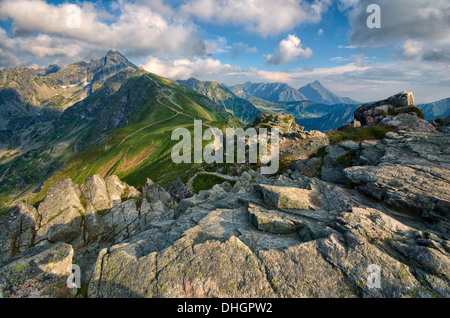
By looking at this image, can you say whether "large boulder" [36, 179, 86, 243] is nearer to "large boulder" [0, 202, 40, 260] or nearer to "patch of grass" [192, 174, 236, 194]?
"large boulder" [0, 202, 40, 260]

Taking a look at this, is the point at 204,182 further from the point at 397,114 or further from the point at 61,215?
the point at 397,114

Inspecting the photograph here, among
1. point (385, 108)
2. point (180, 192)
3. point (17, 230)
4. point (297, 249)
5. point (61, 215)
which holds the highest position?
point (385, 108)

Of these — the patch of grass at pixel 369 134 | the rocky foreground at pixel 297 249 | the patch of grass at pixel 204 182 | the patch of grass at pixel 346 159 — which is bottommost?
the patch of grass at pixel 204 182

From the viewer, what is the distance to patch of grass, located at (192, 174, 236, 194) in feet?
191

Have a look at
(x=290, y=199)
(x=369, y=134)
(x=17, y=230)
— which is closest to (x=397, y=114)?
(x=369, y=134)

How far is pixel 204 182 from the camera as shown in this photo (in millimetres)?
60938

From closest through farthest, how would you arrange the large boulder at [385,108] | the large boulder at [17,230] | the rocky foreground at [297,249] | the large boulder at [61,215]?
the rocky foreground at [297,249] < the large boulder at [17,230] < the large boulder at [61,215] < the large boulder at [385,108]

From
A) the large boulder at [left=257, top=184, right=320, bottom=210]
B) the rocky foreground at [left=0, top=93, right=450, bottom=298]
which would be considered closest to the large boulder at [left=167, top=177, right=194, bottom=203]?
the rocky foreground at [left=0, top=93, right=450, bottom=298]

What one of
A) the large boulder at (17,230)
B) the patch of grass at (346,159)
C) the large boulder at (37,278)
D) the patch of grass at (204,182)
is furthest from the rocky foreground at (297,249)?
the patch of grass at (204,182)

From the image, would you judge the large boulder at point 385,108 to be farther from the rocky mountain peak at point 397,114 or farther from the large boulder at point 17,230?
the large boulder at point 17,230

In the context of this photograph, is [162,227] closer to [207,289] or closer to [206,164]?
[207,289]

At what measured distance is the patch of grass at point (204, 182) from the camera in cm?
5808
